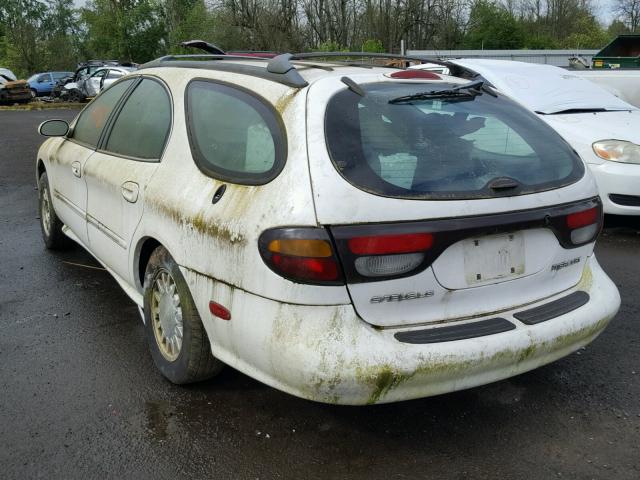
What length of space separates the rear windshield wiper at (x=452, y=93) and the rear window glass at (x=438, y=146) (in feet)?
0.05

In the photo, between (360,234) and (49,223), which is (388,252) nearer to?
(360,234)

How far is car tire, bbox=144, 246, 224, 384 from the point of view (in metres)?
3.12

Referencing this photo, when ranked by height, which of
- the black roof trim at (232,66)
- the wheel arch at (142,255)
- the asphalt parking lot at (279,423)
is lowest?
the asphalt parking lot at (279,423)

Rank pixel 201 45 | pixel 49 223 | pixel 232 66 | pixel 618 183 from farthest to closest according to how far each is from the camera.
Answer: pixel 618 183 < pixel 49 223 < pixel 201 45 < pixel 232 66

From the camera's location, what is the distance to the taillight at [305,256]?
248cm

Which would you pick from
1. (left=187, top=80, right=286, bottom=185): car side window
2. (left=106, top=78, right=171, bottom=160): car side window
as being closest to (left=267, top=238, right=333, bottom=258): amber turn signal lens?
(left=187, top=80, right=286, bottom=185): car side window

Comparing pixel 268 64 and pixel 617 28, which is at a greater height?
pixel 268 64

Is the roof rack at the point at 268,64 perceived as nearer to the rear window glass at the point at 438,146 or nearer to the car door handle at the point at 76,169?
the rear window glass at the point at 438,146

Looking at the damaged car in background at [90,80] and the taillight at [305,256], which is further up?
the taillight at [305,256]

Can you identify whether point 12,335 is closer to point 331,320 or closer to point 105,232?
point 105,232

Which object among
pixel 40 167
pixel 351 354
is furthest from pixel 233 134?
pixel 40 167

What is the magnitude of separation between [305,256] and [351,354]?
40cm

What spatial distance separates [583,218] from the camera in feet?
9.93

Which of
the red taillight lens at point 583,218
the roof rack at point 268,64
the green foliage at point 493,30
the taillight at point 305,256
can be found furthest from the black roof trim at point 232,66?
the green foliage at point 493,30
